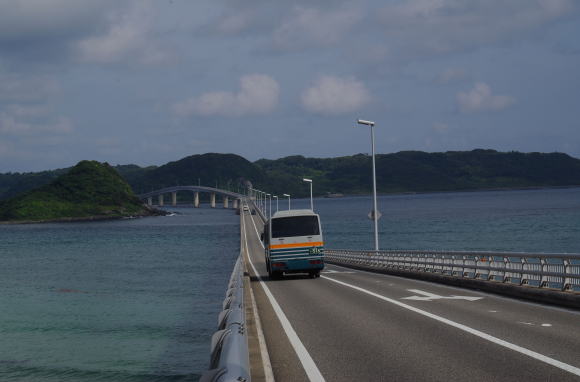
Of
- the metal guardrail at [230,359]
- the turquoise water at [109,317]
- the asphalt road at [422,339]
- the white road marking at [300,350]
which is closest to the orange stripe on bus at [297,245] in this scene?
the turquoise water at [109,317]

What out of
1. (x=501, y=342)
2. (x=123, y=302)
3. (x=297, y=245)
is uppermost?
(x=297, y=245)

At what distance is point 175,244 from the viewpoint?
391ft

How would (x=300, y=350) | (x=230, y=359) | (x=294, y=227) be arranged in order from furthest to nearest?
(x=294, y=227)
(x=300, y=350)
(x=230, y=359)

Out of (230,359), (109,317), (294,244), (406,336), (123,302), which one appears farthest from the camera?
(123,302)

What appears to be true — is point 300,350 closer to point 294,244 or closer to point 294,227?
point 294,244

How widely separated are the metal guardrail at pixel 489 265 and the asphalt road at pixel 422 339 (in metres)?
1.19

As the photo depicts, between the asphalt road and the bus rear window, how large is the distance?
478 inches

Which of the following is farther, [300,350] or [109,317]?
[109,317]

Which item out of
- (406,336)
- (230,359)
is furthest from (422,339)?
(230,359)

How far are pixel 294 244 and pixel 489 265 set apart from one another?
38.5 feet

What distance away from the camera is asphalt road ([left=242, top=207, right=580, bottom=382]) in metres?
8.88

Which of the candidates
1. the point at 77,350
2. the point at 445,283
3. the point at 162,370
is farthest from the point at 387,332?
the point at 77,350

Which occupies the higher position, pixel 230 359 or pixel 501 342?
pixel 230 359

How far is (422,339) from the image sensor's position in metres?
11.7
